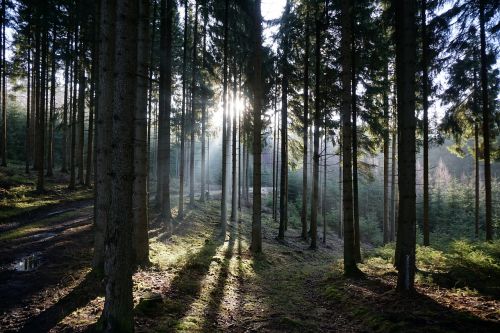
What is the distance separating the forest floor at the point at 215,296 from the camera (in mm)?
5234

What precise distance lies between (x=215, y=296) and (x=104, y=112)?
5026 millimetres

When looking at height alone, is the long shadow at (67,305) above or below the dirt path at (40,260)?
below

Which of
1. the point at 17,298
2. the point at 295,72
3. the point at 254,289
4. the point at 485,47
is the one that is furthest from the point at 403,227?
the point at 295,72

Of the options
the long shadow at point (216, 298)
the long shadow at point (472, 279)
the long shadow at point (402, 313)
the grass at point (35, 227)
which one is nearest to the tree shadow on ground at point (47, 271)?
the grass at point (35, 227)

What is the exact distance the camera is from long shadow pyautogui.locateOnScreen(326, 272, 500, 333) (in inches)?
189

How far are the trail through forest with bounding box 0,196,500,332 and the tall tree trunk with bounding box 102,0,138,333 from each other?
881 millimetres

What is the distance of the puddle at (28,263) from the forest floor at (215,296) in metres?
0.08

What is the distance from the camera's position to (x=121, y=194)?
4289mm

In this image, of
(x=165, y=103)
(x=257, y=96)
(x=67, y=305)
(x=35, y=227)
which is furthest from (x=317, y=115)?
(x=35, y=227)

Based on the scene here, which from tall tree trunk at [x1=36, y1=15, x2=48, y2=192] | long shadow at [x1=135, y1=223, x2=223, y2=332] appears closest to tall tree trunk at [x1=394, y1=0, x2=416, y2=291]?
long shadow at [x1=135, y1=223, x2=223, y2=332]

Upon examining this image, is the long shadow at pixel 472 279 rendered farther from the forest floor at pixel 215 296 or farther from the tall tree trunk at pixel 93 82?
the tall tree trunk at pixel 93 82

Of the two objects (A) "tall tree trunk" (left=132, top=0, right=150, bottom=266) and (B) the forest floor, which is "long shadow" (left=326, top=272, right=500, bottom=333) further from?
(A) "tall tree trunk" (left=132, top=0, right=150, bottom=266)

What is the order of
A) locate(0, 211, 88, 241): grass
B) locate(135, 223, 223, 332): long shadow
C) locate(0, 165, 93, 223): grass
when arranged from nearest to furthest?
locate(135, 223, 223, 332): long shadow, locate(0, 211, 88, 241): grass, locate(0, 165, 93, 223): grass

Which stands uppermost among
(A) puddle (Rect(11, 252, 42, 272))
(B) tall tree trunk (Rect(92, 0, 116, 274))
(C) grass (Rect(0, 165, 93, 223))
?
(B) tall tree trunk (Rect(92, 0, 116, 274))
